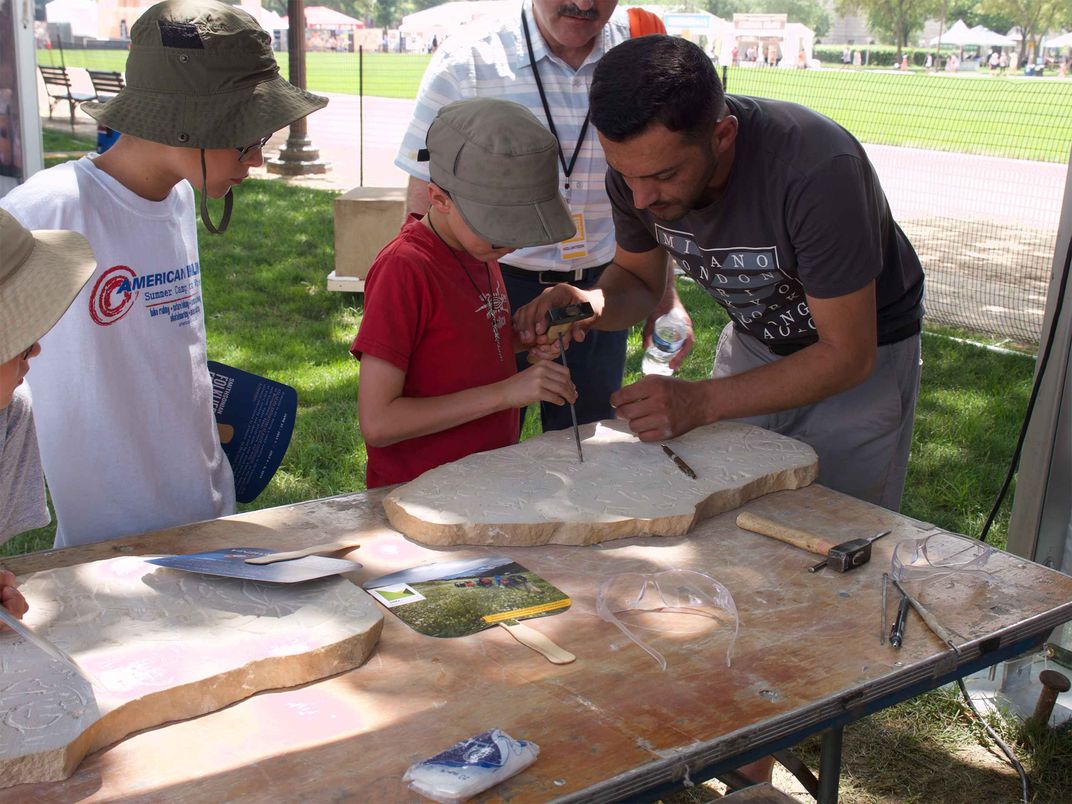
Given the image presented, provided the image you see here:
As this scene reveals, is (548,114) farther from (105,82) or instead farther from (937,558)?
(105,82)

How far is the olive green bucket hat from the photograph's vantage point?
205 cm

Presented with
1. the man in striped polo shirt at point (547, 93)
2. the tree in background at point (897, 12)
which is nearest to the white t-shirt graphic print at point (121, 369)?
the man in striped polo shirt at point (547, 93)

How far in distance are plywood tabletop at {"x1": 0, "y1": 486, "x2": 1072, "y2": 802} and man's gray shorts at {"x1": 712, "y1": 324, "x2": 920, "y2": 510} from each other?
20.6 inches

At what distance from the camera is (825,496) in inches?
91.8

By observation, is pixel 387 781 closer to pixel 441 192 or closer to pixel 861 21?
pixel 441 192

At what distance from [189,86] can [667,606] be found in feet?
4.38

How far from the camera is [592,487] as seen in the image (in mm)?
2217

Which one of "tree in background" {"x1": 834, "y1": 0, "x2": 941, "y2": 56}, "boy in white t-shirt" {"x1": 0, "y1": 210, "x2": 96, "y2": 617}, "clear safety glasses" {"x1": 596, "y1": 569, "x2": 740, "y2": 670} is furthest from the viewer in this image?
"tree in background" {"x1": 834, "y1": 0, "x2": 941, "y2": 56}

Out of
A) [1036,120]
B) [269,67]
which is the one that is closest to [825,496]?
[269,67]

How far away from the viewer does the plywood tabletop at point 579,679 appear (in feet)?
4.43

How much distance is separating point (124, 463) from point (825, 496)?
1485 mm

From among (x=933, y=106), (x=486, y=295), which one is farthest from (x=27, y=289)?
(x=933, y=106)

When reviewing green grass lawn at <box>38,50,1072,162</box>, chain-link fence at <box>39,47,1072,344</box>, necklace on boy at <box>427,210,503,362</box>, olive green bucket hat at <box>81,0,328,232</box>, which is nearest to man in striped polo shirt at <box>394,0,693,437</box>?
necklace on boy at <box>427,210,503,362</box>

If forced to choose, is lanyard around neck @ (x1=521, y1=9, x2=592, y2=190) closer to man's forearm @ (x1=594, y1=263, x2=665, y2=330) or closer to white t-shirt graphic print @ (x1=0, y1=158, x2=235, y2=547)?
man's forearm @ (x1=594, y1=263, x2=665, y2=330)
